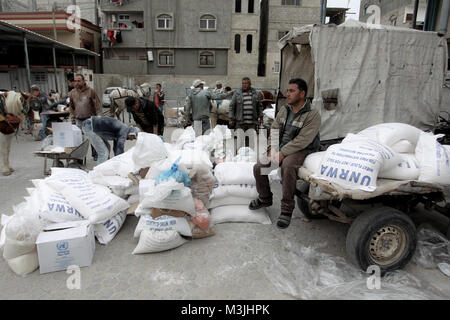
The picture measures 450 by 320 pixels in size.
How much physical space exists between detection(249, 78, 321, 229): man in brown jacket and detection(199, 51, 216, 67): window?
24305 mm

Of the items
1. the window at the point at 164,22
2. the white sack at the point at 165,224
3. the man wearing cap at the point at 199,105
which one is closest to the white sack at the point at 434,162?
the white sack at the point at 165,224

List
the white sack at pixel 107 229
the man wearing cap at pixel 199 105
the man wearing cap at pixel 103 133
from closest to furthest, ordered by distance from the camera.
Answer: the white sack at pixel 107 229
the man wearing cap at pixel 103 133
the man wearing cap at pixel 199 105

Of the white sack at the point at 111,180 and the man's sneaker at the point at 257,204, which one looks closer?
the man's sneaker at the point at 257,204

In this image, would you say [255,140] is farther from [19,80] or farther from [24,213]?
[19,80]

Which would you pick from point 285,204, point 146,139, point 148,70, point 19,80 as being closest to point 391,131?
point 285,204

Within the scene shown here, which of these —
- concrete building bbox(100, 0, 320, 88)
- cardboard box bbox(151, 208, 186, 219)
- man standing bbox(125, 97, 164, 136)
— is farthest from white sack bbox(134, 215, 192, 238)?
concrete building bbox(100, 0, 320, 88)

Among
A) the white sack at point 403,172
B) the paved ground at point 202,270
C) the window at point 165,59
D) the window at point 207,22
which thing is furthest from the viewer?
the window at point 165,59

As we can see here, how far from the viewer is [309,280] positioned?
8.02 feet

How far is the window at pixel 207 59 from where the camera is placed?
85.8 feet

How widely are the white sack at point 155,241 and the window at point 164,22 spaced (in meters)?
26.4

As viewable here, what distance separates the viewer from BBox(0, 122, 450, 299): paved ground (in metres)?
2.31

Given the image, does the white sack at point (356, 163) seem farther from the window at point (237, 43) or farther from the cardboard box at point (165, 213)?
the window at point (237, 43)

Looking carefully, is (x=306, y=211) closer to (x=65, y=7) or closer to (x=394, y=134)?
(x=394, y=134)

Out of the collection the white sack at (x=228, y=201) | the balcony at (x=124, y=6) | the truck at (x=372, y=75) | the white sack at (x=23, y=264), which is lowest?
the white sack at (x=23, y=264)
